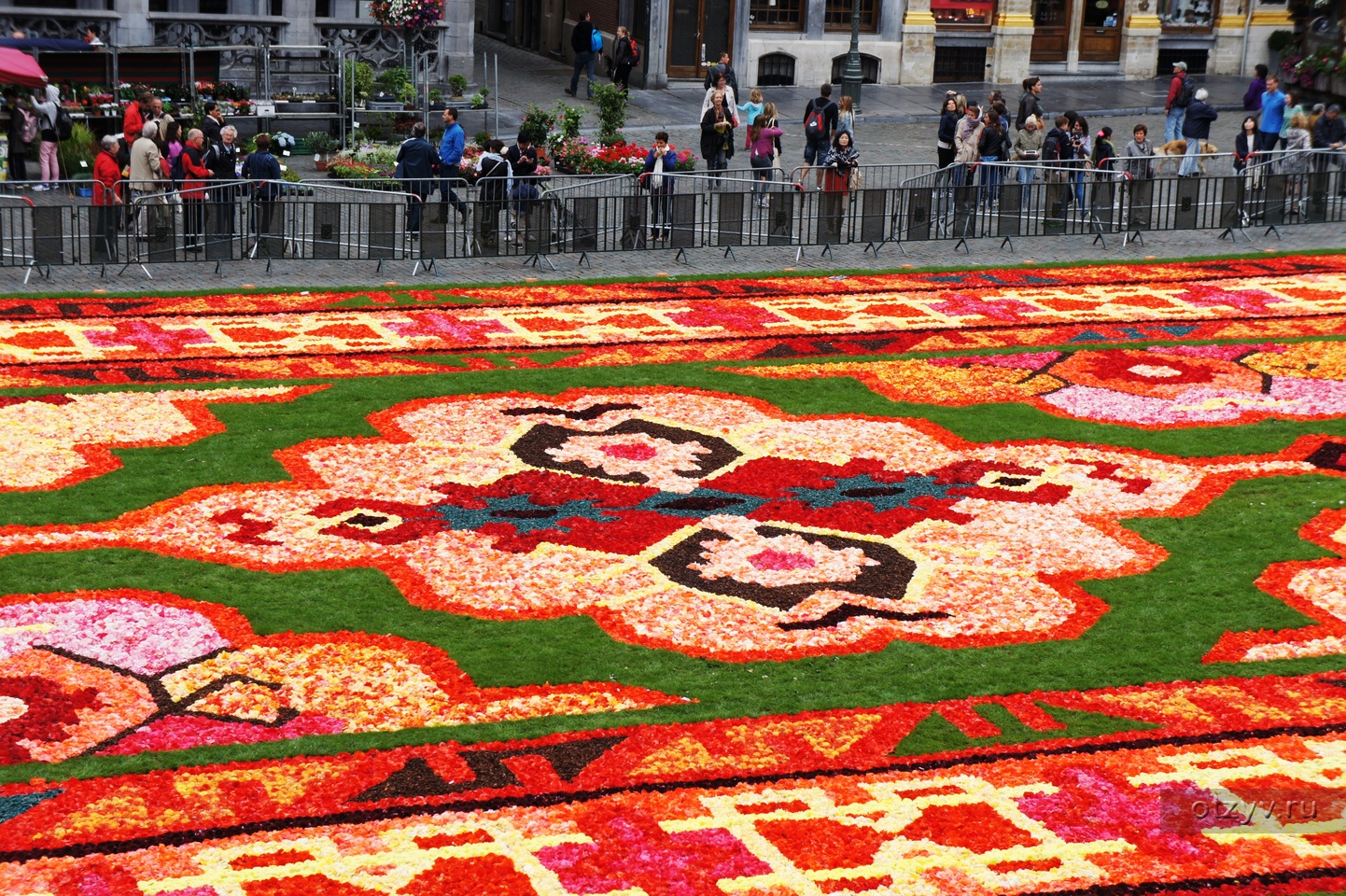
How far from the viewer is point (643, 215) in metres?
22.1

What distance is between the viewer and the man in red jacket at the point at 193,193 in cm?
2027

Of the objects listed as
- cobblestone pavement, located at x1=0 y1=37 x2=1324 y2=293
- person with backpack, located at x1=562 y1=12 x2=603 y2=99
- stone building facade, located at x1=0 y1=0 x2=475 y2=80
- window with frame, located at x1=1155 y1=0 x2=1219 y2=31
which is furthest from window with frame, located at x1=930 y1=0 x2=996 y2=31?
stone building facade, located at x1=0 y1=0 x2=475 y2=80

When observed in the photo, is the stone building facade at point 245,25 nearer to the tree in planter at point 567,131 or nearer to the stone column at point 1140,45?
the tree in planter at point 567,131

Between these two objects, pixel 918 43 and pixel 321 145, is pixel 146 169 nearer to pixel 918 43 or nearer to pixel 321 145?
pixel 321 145

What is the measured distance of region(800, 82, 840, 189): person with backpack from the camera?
25.9 metres

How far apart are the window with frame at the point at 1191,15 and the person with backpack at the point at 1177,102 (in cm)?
1110

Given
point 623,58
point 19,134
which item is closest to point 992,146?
point 623,58

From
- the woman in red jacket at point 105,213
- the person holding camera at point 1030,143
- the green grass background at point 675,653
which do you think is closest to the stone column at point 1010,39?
the person holding camera at point 1030,143

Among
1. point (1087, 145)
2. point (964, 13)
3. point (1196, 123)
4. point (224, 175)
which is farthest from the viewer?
point (964, 13)

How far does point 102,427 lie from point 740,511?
5.43 meters

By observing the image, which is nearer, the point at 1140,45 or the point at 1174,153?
the point at 1174,153

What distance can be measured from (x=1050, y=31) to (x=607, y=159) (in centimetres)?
1750

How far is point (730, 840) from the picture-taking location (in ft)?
26.7

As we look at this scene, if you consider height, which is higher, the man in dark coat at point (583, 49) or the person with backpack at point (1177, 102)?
the man in dark coat at point (583, 49)
